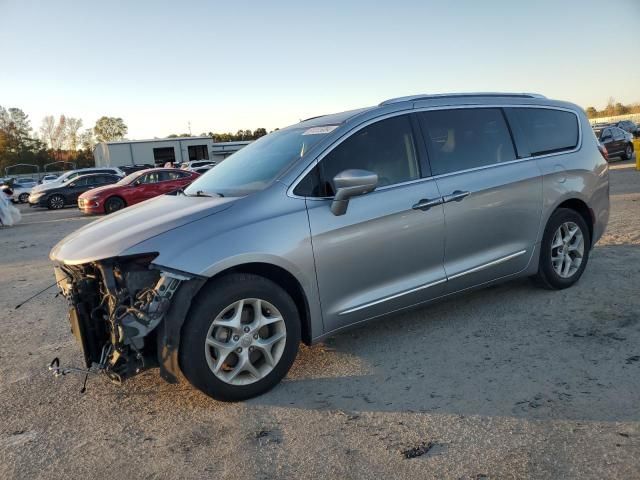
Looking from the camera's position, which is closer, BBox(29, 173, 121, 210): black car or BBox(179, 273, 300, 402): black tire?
BBox(179, 273, 300, 402): black tire

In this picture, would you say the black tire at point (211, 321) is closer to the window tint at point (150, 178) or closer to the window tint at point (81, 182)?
the window tint at point (150, 178)

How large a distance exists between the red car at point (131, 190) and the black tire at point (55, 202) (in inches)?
237

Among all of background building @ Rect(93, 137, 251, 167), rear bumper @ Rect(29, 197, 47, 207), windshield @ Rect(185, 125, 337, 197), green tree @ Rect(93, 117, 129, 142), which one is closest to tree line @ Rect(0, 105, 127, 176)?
green tree @ Rect(93, 117, 129, 142)

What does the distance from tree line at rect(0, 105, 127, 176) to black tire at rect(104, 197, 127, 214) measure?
230 ft

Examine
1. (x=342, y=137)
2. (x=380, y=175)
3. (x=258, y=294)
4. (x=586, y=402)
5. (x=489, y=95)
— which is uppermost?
(x=489, y=95)

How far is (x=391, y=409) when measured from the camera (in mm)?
3047

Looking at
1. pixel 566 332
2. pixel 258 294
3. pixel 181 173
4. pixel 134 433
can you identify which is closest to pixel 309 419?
pixel 258 294

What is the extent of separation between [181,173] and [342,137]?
53.2 ft

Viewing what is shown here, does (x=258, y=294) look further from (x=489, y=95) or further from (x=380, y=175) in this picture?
(x=489, y=95)

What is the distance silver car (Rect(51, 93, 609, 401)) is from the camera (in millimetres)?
3068

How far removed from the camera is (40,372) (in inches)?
156

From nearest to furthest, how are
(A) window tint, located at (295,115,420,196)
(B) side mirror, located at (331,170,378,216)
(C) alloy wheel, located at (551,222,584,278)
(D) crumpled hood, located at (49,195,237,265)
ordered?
(D) crumpled hood, located at (49,195,237,265) → (B) side mirror, located at (331,170,378,216) → (A) window tint, located at (295,115,420,196) → (C) alloy wheel, located at (551,222,584,278)

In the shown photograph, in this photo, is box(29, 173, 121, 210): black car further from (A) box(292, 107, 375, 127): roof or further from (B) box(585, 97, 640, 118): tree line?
(B) box(585, 97, 640, 118): tree line

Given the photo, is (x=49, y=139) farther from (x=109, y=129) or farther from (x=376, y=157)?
(x=376, y=157)
